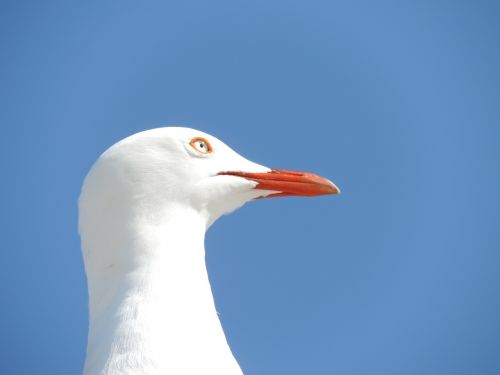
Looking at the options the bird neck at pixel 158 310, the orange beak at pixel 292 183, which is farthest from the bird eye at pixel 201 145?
the bird neck at pixel 158 310

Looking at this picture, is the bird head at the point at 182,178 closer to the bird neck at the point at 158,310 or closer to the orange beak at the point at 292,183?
the orange beak at the point at 292,183

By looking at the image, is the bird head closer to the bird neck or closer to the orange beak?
the orange beak

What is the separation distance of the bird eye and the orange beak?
0.98 ft

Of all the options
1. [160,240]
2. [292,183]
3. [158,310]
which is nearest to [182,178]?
[160,240]

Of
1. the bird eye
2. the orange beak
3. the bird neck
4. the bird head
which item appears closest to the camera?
the bird neck

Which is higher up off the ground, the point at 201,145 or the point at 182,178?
the point at 201,145

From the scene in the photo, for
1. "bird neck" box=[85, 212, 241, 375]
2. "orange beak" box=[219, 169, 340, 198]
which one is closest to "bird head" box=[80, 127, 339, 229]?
"orange beak" box=[219, 169, 340, 198]

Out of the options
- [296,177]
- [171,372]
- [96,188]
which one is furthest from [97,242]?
[296,177]

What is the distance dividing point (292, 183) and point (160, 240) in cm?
122

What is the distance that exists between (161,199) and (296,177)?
3.58ft

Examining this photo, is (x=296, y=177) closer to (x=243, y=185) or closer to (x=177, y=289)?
(x=243, y=185)

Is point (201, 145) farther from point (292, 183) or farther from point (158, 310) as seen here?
point (158, 310)

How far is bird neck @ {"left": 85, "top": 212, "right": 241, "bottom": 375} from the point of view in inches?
115

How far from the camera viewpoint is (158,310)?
3.13m
